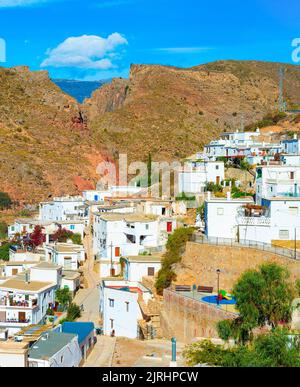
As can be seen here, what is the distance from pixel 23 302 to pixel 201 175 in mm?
14538

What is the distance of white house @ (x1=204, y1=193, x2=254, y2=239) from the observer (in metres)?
28.4

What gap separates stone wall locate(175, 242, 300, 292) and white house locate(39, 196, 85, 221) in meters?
19.8

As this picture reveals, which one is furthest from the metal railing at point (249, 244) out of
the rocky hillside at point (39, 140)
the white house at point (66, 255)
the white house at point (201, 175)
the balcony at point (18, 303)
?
the rocky hillside at point (39, 140)

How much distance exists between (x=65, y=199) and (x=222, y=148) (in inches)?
456

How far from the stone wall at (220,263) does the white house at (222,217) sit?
1259 millimetres

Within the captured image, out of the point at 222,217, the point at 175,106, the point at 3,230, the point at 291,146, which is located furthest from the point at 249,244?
the point at 175,106

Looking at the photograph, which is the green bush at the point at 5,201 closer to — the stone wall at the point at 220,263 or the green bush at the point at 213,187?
the green bush at the point at 213,187

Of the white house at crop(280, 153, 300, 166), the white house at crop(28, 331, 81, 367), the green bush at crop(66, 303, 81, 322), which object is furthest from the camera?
the white house at crop(280, 153, 300, 166)

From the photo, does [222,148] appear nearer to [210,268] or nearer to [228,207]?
[228,207]

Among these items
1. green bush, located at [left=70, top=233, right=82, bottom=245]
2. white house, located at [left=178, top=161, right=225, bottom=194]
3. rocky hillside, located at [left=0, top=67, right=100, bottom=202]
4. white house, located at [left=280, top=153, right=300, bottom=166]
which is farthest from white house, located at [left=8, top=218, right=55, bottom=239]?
rocky hillside, located at [left=0, top=67, right=100, bottom=202]

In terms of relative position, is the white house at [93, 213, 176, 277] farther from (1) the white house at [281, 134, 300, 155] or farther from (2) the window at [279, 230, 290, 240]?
(1) the white house at [281, 134, 300, 155]

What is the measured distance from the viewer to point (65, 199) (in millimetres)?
49531
